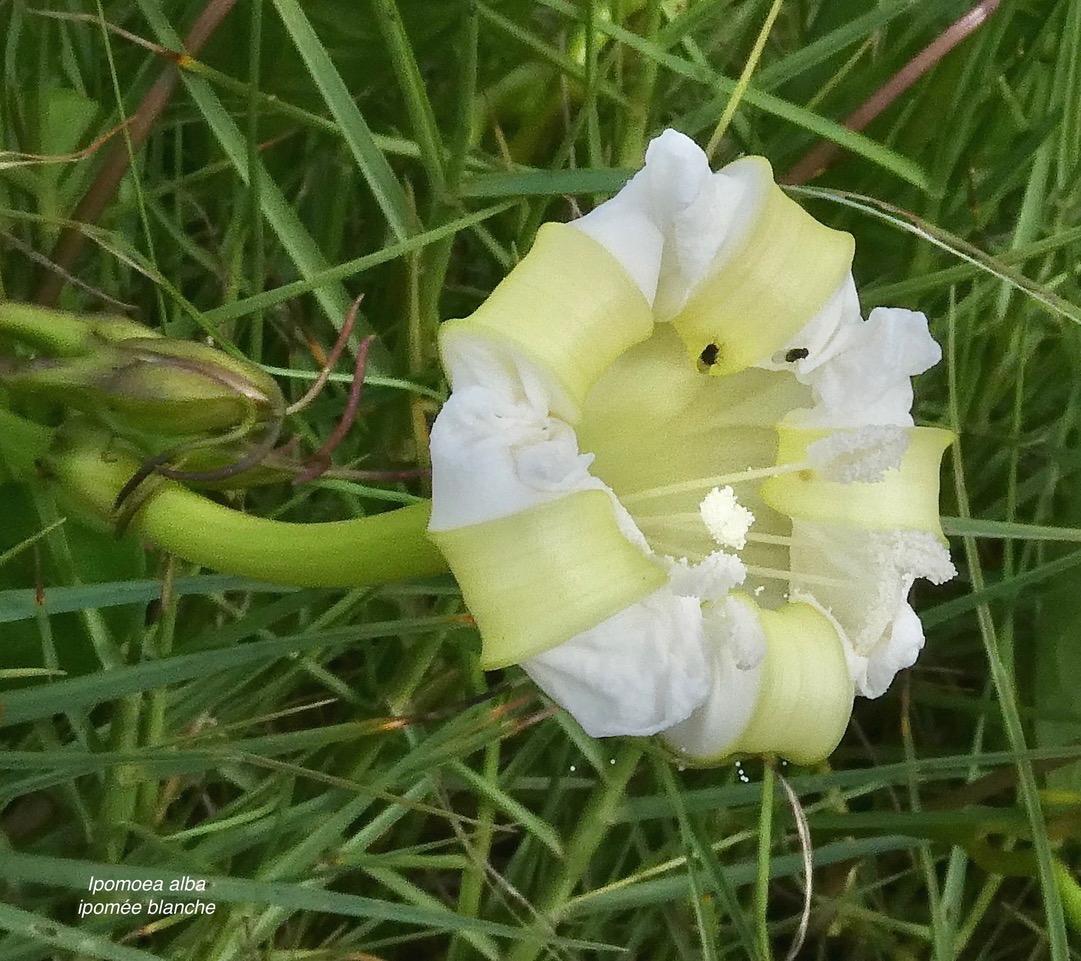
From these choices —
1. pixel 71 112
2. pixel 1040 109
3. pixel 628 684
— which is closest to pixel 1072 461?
pixel 1040 109

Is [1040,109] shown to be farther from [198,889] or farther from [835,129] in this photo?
[198,889]

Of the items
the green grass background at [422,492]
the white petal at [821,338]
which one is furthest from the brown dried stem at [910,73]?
the white petal at [821,338]

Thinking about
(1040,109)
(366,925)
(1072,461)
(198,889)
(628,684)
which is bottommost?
(366,925)

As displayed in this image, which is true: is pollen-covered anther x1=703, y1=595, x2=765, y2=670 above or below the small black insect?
below

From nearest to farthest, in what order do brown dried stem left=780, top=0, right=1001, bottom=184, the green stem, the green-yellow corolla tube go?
the green-yellow corolla tube < the green stem < brown dried stem left=780, top=0, right=1001, bottom=184

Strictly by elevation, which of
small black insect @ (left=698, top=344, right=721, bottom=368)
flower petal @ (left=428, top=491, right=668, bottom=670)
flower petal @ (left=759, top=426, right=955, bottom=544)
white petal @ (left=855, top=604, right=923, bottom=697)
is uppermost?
small black insect @ (left=698, top=344, right=721, bottom=368)

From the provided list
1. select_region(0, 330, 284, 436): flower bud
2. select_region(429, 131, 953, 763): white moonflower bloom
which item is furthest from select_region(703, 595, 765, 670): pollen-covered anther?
select_region(0, 330, 284, 436): flower bud

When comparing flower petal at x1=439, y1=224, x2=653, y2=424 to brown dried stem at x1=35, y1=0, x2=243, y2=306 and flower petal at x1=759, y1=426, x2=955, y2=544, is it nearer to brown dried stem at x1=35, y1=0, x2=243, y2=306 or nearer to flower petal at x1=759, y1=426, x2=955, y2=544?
flower petal at x1=759, y1=426, x2=955, y2=544
